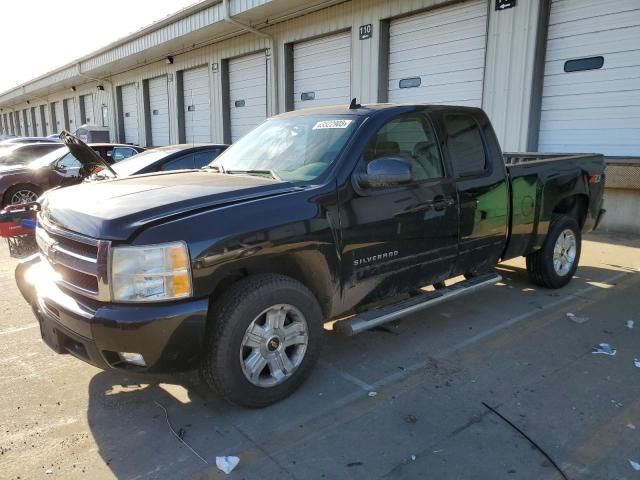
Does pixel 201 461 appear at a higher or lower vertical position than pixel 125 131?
lower

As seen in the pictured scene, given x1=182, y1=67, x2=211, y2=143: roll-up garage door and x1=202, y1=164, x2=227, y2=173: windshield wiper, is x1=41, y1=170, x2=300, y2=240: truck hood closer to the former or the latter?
x1=202, y1=164, x2=227, y2=173: windshield wiper

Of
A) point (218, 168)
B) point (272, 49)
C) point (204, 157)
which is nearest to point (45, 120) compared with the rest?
point (272, 49)

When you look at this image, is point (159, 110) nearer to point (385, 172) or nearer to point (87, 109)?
point (87, 109)

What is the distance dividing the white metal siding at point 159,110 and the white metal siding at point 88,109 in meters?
8.05

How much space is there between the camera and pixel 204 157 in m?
8.02

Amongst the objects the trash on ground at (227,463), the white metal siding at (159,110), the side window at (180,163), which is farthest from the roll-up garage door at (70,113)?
the trash on ground at (227,463)

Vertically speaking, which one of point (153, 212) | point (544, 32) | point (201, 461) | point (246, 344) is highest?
point (544, 32)

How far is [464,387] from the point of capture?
3.50 meters

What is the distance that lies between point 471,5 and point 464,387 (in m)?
9.57

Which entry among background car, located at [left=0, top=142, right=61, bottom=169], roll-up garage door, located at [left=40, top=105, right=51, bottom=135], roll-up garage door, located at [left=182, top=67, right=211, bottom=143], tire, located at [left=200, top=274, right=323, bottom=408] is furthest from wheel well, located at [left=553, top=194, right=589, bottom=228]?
roll-up garage door, located at [left=40, top=105, right=51, bottom=135]

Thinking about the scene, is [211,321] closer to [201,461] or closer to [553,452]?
[201,461]

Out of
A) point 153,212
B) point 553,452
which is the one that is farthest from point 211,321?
point 553,452

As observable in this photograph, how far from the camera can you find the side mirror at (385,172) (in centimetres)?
347

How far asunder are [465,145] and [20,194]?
9.50m
